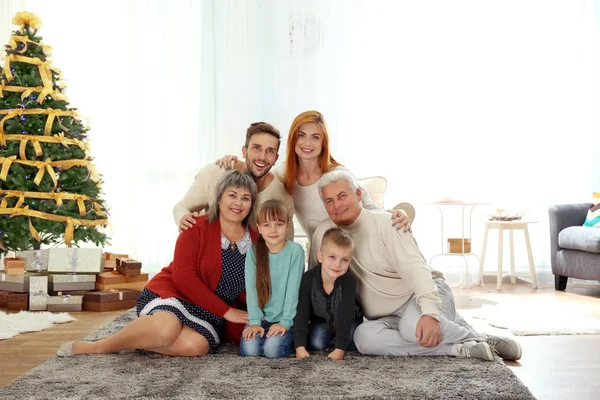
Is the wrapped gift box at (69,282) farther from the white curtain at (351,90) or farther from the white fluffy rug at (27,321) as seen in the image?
the white curtain at (351,90)

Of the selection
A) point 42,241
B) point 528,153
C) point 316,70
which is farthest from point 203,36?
point 528,153

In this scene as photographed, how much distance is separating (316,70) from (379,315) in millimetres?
3715

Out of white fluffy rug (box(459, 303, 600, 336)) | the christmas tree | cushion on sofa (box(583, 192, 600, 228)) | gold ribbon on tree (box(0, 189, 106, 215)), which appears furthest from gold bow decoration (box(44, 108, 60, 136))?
cushion on sofa (box(583, 192, 600, 228))

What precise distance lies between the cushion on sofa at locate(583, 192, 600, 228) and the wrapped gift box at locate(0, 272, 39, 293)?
13.7ft

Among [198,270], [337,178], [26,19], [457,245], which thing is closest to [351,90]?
[457,245]

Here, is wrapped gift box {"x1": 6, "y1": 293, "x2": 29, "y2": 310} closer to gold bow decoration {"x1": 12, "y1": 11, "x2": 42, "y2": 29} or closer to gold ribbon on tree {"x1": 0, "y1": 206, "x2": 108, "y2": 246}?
gold ribbon on tree {"x1": 0, "y1": 206, "x2": 108, "y2": 246}

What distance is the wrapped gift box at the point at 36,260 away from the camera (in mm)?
4691

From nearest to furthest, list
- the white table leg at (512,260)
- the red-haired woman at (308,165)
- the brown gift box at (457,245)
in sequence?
the red-haired woman at (308,165) → the brown gift box at (457,245) → the white table leg at (512,260)

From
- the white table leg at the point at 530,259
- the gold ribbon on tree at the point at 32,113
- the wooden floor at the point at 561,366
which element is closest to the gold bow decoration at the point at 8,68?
the gold ribbon on tree at the point at 32,113

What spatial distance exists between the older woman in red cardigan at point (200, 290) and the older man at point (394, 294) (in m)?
0.37

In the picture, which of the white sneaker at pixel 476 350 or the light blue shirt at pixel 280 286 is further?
the light blue shirt at pixel 280 286

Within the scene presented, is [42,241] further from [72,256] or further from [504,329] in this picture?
[504,329]

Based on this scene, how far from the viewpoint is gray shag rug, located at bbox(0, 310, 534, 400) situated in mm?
2439

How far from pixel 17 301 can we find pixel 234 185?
88.9 inches
